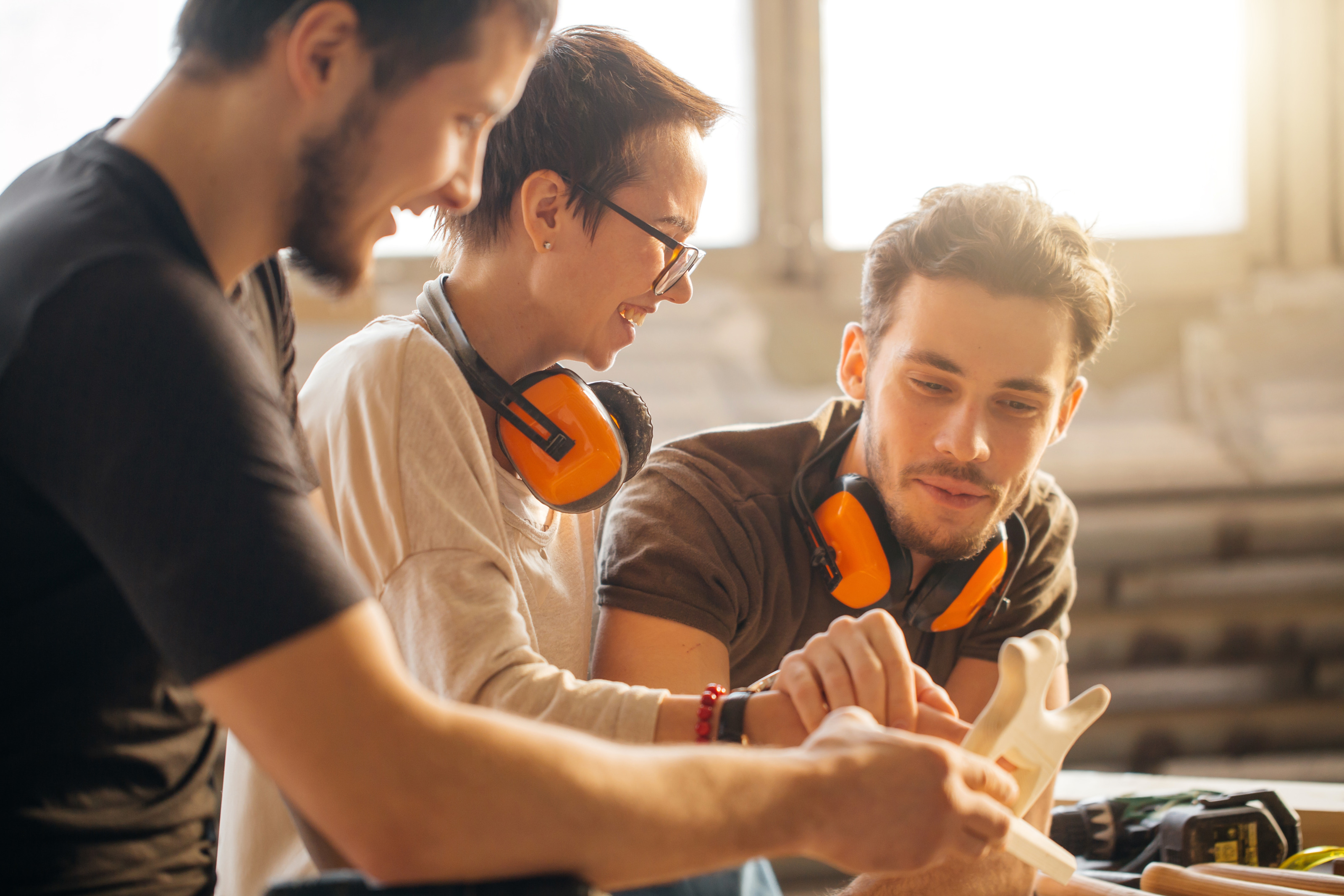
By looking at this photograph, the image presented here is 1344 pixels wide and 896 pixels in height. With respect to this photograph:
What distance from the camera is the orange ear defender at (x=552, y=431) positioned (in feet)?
4.53

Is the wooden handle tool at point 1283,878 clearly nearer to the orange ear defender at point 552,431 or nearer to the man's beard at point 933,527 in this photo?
the man's beard at point 933,527

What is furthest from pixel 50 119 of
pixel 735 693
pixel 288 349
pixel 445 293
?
pixel 735 693

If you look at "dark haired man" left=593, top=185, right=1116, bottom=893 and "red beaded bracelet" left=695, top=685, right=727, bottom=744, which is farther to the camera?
"dark haired man" left=593, top=185, right=1116, bottom=893

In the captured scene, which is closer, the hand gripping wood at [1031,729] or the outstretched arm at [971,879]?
the hand gripping wood at [1031,729]

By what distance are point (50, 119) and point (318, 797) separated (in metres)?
2.61

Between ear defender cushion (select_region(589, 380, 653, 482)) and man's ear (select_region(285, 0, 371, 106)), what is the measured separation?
0.70 meters

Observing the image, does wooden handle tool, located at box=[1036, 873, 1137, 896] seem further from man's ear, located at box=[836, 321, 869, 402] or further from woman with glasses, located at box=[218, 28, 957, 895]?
man's ear, located at box=[836, 321, 869, 402]

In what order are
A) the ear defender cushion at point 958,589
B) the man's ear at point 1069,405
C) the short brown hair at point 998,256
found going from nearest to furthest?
the ear defender cushion at point 958,589, the short brown hair at point 998,256, the man's ear at point 1069,405

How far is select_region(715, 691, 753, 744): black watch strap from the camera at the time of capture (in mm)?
1229

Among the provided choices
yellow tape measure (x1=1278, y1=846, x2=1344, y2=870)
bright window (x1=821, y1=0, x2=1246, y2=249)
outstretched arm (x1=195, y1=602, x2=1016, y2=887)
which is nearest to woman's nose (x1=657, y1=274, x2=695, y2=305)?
outstretched arm (x1=195, y1=602, x2=1016, y2=887)

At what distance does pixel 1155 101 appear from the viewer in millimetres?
3143

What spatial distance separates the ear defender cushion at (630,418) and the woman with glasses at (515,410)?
1cm

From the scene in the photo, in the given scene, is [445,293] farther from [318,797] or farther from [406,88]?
[318,797]

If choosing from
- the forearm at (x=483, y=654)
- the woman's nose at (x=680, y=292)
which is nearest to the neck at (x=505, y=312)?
the woman's nose at (x=680, y=292)
